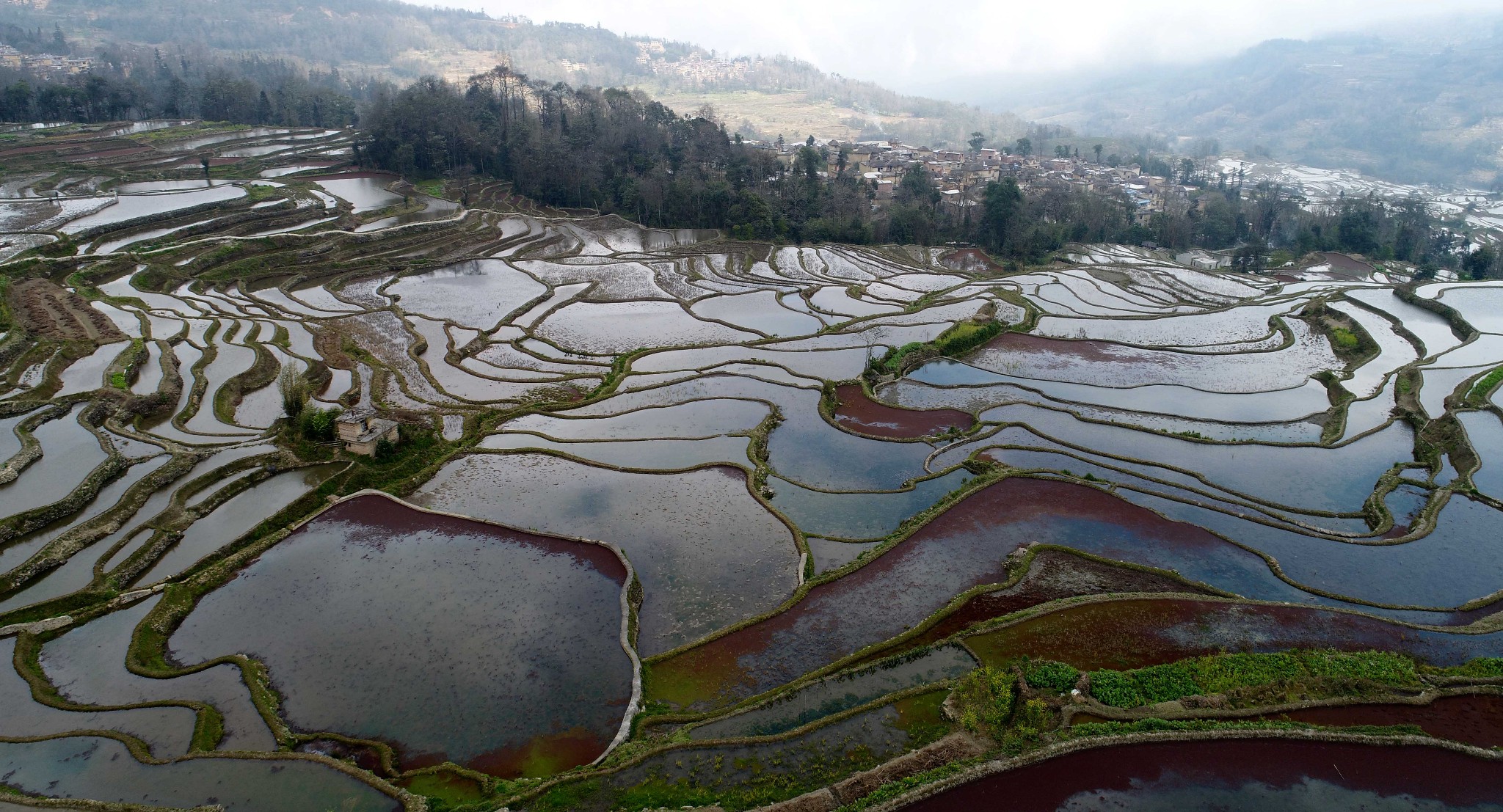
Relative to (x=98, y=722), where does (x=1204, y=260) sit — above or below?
above

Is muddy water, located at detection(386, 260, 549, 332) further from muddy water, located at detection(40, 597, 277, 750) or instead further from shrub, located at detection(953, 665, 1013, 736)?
shrub, located at detection(953, 665, 1013, 736)

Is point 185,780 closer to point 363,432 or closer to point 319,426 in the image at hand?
point 363,432

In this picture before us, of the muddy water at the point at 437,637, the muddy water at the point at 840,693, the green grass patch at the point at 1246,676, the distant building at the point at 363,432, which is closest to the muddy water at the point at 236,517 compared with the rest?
the distant building at the point at 363,432

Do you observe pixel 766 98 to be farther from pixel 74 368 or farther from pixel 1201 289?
pixel 74 368

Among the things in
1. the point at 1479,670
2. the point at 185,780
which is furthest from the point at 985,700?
the point at 185,780

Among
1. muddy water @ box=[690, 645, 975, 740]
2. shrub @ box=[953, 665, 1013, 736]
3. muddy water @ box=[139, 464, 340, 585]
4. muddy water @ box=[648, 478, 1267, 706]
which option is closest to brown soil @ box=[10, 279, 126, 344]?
muddy water @ box=[139, 464, 340, 585]
